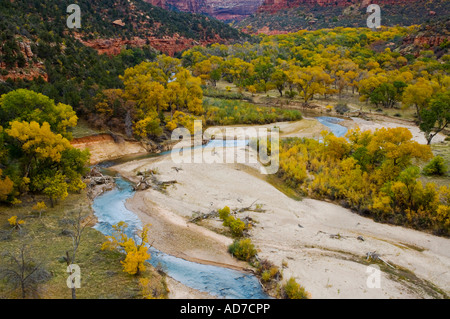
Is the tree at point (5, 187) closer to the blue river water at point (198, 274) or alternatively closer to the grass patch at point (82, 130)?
the blue river water at point (198, 274)

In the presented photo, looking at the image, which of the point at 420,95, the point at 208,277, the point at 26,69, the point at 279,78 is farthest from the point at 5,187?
the point at 279,78

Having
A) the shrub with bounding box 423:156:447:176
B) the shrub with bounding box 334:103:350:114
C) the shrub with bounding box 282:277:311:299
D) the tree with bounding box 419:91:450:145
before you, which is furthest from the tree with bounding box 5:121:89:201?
the shrub with bounding box 334:103:350:114

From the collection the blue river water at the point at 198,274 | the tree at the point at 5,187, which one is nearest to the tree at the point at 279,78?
the blue river water at the point at 198,274

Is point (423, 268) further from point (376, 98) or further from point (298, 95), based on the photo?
point (298, 95)

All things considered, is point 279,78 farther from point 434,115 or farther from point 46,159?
point 46,159

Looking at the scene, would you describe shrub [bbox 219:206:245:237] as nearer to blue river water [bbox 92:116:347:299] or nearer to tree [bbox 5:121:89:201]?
blue river water [bbox 92:116:347:299]
